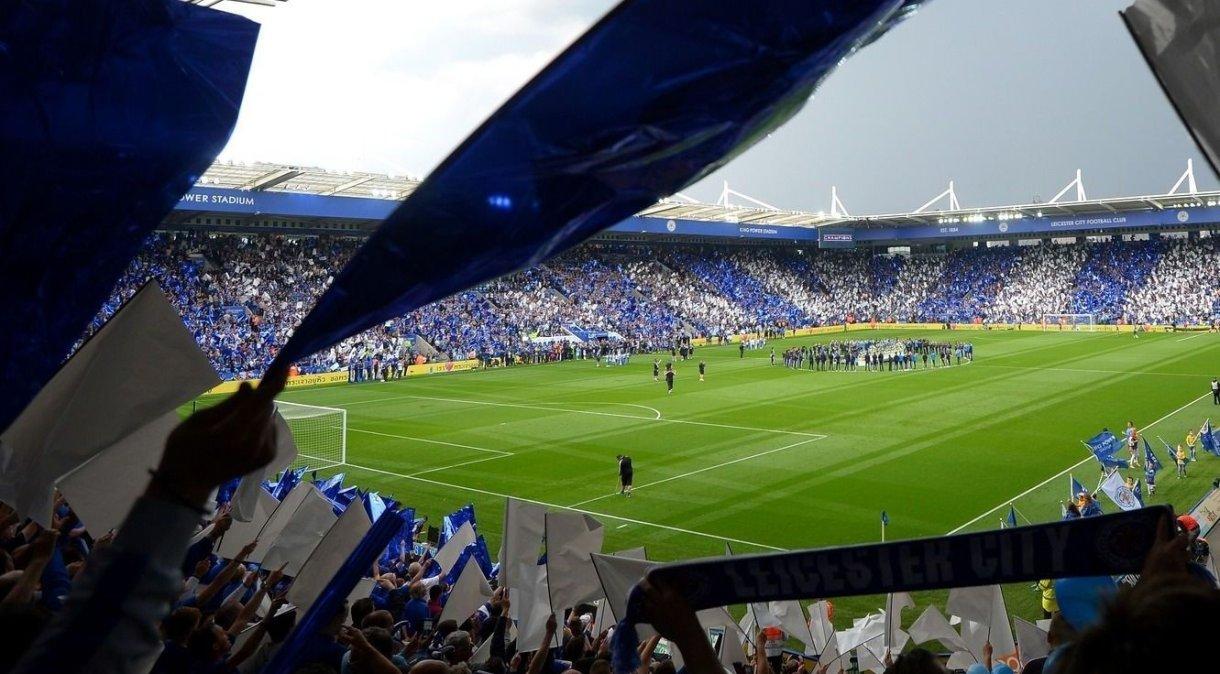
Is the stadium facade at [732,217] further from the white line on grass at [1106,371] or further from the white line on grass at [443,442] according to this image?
the white line on grass at [1106,371]

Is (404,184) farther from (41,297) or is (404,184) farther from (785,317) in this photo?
(41,297)

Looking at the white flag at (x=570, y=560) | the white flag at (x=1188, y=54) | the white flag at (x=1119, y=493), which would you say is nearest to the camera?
the white flag at (x=1188, y=54)

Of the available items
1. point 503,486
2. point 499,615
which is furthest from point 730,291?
point 499,615

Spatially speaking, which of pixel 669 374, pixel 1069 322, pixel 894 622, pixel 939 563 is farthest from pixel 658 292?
pixel 939 563

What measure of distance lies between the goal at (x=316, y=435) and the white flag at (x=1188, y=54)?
2198cm

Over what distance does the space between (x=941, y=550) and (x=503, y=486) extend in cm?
1817

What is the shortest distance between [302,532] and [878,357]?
36.4 meters

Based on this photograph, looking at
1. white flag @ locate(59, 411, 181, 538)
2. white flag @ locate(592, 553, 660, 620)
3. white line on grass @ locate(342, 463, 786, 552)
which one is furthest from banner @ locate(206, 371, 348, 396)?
white flag @ locate(592, 553, 660, 620)

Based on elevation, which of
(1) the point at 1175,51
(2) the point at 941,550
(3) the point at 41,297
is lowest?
(2) the point at 941,550

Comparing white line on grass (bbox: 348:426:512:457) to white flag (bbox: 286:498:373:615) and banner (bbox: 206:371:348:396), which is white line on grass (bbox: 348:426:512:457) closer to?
banner (bbox: 206:371:348:396)

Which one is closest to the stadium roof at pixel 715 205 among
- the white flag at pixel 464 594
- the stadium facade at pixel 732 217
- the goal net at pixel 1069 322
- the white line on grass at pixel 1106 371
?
the stadium facade at pixel 732 217

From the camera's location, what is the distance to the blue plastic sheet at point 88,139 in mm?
2832

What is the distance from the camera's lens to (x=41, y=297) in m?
Answer: 3.08

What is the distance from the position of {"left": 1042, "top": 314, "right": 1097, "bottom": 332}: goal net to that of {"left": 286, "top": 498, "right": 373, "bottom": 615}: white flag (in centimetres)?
6606
